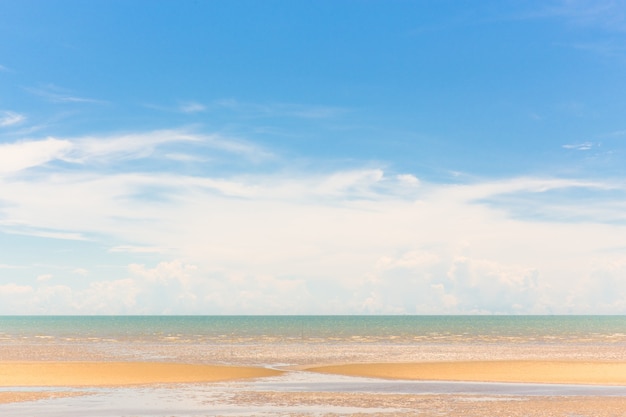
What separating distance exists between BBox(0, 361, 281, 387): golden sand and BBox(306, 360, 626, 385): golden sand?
24.7 ft

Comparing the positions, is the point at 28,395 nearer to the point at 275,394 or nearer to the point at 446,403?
the point at 275,394

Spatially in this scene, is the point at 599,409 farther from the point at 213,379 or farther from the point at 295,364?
the point at 295,364

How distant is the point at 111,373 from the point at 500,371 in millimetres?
28276

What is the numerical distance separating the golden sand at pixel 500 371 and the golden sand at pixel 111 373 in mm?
7534

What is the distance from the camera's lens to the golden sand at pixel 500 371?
4519cm

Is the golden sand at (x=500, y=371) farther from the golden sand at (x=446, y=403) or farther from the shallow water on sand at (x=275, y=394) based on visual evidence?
the golden sand at (x=446, y=403)

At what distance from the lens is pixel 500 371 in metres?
50.3

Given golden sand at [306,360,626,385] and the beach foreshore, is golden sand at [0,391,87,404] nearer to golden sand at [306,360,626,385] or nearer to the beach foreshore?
the beach foreshore

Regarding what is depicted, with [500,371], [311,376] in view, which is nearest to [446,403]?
[311,376]

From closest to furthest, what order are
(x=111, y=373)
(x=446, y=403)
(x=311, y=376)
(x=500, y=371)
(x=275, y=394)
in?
(x=446, y=403), (x=275, y=394), (x=311, y=376), (x=111, y=373), (x=500, y=371)

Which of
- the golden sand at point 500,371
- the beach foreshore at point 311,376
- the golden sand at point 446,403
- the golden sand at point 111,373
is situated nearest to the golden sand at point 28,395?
the beach foreshore at point 311,376

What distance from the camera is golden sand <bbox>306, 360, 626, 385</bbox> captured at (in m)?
45.2

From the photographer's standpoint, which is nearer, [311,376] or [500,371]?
[311,376]

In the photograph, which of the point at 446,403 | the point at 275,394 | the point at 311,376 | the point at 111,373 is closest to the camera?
the point at 446,403
